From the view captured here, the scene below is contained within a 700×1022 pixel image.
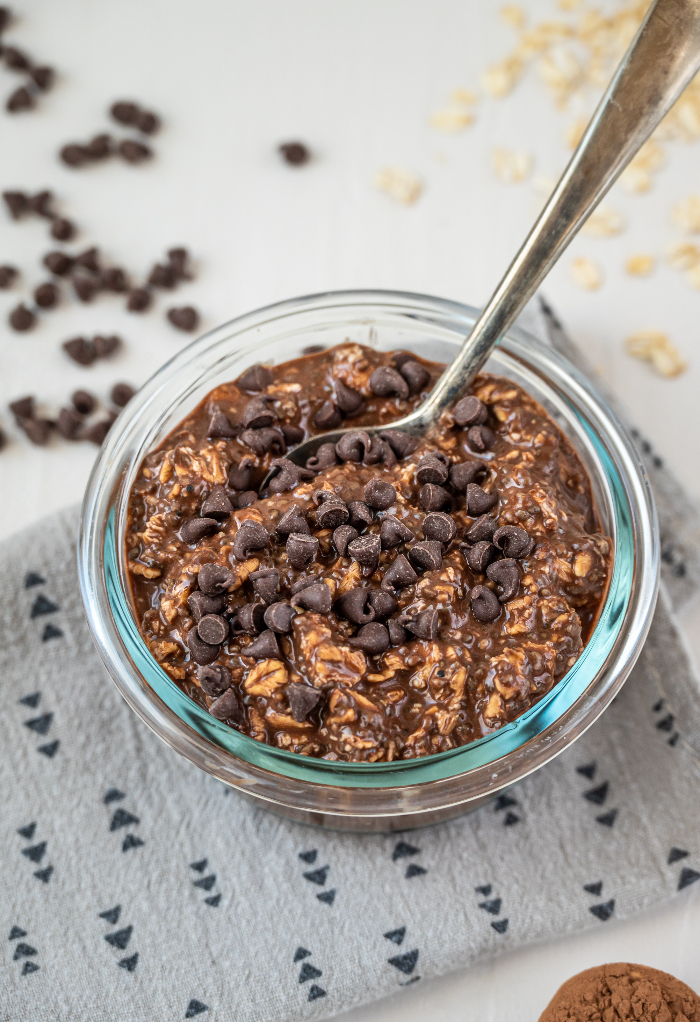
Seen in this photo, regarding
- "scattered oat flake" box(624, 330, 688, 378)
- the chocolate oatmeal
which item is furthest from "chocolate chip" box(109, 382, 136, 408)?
"scattered oat flake" box(624, 330, 688, 378)

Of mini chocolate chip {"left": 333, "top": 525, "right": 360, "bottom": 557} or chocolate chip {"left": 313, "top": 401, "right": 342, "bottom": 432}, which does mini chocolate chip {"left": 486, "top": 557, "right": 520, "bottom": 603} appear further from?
chocolate chip {"left": 313, "top": 401, "right": 342, "bottom": 432}

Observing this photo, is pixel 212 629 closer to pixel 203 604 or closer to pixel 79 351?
pixel 203 604

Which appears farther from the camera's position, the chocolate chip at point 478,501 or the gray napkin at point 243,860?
the gray napkin at point 243,860

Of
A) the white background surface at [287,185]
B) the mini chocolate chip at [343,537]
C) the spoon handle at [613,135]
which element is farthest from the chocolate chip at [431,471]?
the white background surface at [287,185]

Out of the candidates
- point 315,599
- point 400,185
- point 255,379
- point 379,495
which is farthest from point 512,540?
point 400,185

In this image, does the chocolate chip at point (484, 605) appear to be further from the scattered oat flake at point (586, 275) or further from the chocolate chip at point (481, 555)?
the scattered oat flake at point (586, 275)
